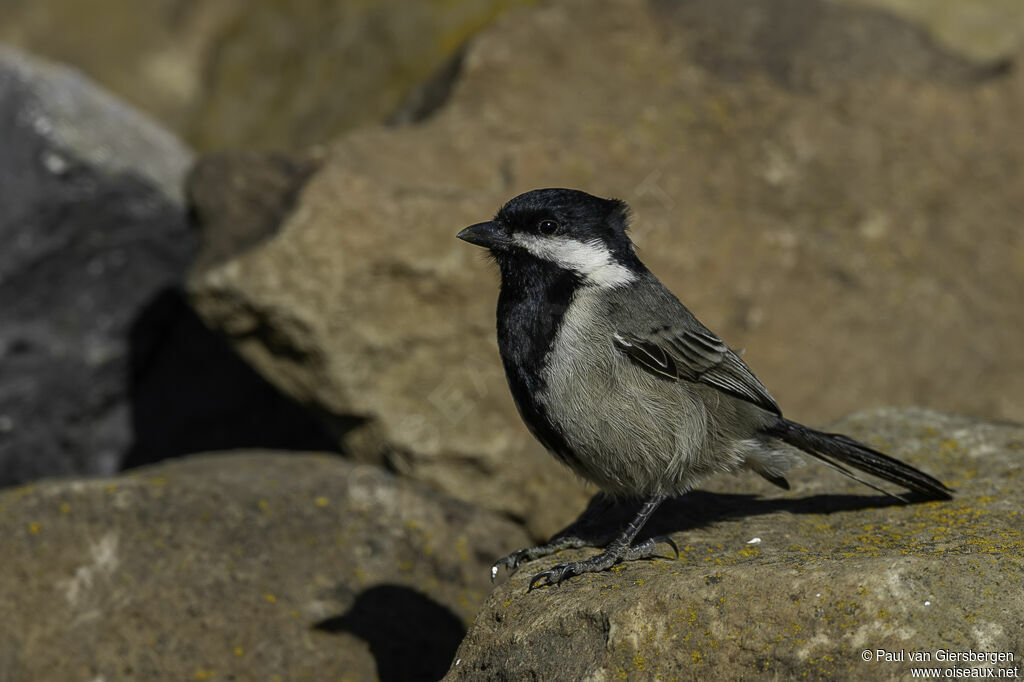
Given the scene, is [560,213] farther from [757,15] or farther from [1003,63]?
[1003,63]

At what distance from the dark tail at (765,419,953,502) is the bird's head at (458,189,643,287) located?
1019 mm

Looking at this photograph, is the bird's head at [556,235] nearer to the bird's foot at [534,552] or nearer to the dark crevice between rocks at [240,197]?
the bird's foot at [534,552]

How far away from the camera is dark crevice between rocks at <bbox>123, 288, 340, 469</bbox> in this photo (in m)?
7.98

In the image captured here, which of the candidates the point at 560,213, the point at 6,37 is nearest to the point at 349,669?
the point at 560,213

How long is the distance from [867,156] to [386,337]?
3986 mm

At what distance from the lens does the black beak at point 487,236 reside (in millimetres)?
4645

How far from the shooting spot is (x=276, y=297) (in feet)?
21.7

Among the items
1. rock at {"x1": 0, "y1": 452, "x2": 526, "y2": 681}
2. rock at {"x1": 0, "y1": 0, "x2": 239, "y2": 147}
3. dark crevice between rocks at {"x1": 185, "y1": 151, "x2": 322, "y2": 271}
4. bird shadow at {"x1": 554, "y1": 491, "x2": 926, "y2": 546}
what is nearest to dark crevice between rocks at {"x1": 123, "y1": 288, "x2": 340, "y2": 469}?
dark crevice between rocks at {"x1": 185, "y1": 151, "x2": 322, "y2": 271}

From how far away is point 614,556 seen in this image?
4.28 metres

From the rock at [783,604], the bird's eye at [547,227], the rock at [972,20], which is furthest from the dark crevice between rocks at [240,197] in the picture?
the rock at [972,20]

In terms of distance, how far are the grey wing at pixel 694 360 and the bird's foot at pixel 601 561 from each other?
2.41 feet

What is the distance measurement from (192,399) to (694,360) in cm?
480

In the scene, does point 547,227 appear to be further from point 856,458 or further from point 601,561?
point 856,458

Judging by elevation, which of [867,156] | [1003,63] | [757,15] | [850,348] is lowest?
[850,348]
